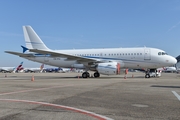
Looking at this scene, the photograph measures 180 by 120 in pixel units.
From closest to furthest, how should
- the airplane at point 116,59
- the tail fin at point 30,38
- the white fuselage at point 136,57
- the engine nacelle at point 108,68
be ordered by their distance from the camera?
the engine nacelle at point 108,68 < the airplane at point 116,59 < the white fuselage at point 136,57 < the tail fin at point 30,38

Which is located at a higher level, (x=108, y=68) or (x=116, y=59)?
(x=116, y=59)

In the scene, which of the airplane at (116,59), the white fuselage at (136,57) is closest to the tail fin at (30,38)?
the airplane at (116,59)

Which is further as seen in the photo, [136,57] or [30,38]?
[30,38]

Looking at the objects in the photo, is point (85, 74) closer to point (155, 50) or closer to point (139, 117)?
point (155, 50)

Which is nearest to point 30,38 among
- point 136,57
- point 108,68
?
point 108,68

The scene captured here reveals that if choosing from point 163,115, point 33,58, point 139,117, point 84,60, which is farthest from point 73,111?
point 33,58

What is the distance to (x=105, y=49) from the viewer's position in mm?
25172

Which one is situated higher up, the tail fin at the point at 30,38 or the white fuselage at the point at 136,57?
the tail fin at the point at 30,38

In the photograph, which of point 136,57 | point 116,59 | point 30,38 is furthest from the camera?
point 30,38

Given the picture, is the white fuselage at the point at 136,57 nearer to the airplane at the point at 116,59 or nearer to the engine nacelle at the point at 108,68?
the airplane at the point at 116,59

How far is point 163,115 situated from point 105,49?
2068 centimetres

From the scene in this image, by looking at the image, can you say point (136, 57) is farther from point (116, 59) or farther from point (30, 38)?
point (30, 38)

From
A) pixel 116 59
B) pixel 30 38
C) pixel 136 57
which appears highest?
pixel 30 38

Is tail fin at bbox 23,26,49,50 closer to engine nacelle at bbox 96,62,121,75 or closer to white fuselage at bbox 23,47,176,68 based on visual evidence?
white fuselage at bbox 23,47,176,68
